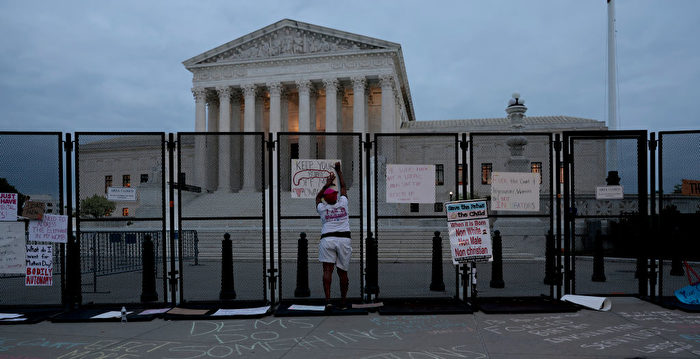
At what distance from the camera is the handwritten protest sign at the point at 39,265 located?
29.0ft

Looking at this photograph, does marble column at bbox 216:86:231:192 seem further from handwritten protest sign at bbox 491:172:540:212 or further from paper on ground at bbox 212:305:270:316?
handwritten protest sign at bbox 491:172:540:212

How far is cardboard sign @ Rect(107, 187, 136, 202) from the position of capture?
8.82m

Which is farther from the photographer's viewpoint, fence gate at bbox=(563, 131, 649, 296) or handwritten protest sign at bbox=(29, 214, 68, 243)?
fence gate at bbox=(563, 131, 649, 296)

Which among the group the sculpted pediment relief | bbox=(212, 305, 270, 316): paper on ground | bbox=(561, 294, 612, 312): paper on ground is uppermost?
the sculpted pediment relief

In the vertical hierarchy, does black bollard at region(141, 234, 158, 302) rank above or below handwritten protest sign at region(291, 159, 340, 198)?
below

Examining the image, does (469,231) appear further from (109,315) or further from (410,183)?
(109,315)

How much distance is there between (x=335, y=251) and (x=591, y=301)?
4.62 meters

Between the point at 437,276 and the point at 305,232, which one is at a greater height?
the point at 305,232

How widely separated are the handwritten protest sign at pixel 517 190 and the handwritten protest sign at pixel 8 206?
352 inches

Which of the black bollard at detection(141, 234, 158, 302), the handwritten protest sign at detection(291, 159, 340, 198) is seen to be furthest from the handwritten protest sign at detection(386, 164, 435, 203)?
the black bollard at detection(141, 234, 158, 302)

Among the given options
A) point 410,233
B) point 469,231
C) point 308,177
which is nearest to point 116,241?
point 308,177

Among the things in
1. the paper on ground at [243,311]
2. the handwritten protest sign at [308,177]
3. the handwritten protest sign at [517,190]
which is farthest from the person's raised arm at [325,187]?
the handwritten protest sign at [517,190]

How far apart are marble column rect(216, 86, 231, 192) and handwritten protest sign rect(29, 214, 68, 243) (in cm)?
3609

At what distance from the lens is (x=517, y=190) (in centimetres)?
A: 929
